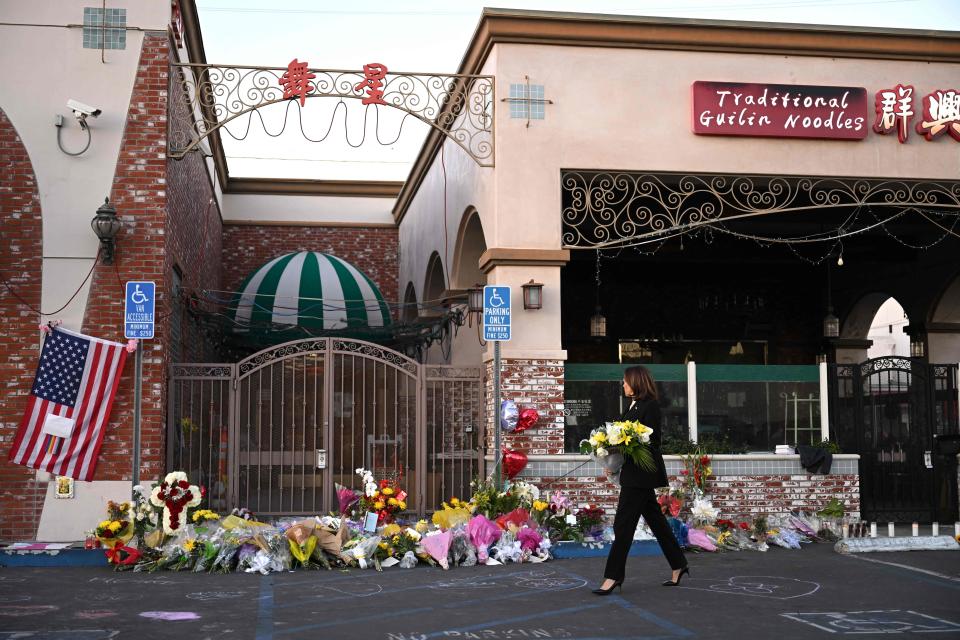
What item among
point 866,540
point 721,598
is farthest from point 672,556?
point 866,540

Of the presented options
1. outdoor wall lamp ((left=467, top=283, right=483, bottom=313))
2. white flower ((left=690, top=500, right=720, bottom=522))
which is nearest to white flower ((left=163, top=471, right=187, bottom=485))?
outdoor wall lamp ((left=467, top=283, right=483, bottom=313))

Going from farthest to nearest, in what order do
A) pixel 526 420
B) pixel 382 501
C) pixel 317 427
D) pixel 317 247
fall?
pixel 317 247, pixel 317 427, pixel 526 420, pixel 382 501

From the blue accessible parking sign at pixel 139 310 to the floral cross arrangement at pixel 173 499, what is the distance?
149 cm

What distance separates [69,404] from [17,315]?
116cm

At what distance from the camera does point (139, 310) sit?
10875 mm

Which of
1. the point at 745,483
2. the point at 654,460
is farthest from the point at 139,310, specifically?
the point at 745,483

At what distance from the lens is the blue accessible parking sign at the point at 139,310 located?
35.6 feet

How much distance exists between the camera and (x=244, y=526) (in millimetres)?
10625

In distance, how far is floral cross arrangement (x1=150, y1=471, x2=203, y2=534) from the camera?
10.5 m

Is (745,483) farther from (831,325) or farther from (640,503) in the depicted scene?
(831,325)

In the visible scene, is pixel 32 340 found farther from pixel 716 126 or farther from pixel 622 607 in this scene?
pixel 716 126

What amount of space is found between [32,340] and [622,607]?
23.7ft

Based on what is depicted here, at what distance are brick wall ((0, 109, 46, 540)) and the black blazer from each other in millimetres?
6551

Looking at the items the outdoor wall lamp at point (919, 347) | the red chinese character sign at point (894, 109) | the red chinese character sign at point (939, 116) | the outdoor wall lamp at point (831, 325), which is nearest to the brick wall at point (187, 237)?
the red chinese character sign at point (894, 109)
